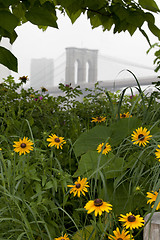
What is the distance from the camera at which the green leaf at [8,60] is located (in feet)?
3.16

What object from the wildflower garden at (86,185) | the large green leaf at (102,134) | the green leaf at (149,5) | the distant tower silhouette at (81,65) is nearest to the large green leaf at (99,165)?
the wildflower garden at (86,185)

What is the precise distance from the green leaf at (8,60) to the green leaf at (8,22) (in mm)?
68

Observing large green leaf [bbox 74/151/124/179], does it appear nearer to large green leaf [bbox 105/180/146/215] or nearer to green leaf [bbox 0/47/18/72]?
large green leaf [bbox 105/180/146/215]

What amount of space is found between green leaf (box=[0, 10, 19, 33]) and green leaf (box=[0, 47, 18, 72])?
0.22 feet

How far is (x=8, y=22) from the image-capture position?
0.98 meters

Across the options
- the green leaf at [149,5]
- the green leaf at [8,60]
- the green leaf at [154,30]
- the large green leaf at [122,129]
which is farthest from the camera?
the large green leaf at [122,129]

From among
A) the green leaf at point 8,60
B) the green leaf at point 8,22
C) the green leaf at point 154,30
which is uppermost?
the green leaf at point 154,30

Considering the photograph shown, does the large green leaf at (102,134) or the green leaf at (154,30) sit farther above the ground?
the green leaf at (154,30)

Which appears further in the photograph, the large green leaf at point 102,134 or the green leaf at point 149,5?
the large green leaf at point 102,134

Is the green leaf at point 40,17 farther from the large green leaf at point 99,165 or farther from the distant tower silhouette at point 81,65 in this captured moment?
the distant tower silhouette at point 81,65

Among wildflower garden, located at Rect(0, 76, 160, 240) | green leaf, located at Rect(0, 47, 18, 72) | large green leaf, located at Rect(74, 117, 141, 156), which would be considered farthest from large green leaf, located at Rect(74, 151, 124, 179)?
green leaf, located at Rect(0, 47, 18, 72)

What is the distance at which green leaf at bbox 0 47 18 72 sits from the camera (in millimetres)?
963

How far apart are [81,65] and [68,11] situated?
49.1ft

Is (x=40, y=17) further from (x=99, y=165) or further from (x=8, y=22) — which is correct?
(x=99, y=165)
